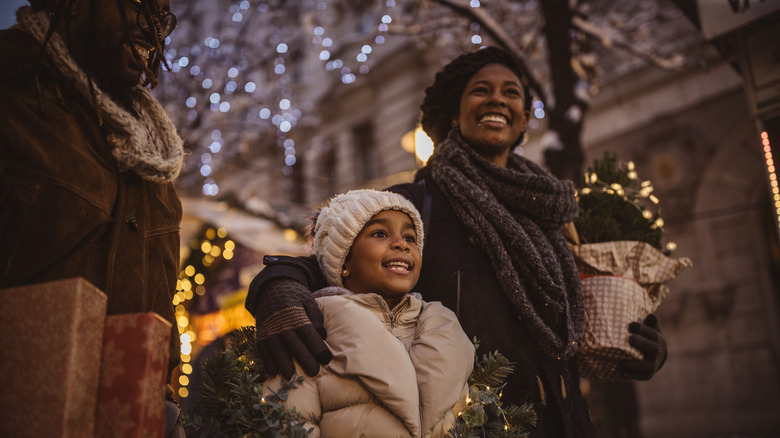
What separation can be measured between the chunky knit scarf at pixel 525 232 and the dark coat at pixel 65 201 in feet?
4.43

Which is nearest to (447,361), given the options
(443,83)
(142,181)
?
(142,181)

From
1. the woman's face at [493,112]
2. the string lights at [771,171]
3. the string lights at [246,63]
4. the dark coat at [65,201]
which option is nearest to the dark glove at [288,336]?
the dark coat at [65,201]

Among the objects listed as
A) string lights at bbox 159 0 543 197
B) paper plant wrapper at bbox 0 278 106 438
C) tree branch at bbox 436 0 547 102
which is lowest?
paper plant wrapper at bbox 0 278 106 438

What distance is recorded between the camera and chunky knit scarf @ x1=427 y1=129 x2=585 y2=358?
99.9 inches

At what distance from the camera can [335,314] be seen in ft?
6.62

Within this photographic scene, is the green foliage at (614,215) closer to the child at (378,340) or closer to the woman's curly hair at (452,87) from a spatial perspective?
the woman's curly hair at (452,87)

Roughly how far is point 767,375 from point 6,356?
10565 millimetres

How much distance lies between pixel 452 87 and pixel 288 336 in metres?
1.79

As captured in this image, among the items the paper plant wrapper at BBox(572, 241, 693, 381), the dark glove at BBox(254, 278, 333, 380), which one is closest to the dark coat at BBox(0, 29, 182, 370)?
the dark glove at BBox(254, 278, 333, 380)

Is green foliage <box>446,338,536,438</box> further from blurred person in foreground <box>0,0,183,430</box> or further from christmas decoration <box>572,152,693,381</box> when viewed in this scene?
blurred person in foreground <box>0,0,183,430</box>

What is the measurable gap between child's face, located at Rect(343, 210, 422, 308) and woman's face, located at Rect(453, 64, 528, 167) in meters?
0.71

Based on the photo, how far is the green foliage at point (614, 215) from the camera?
3090 mm

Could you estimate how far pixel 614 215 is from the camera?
3.19 m

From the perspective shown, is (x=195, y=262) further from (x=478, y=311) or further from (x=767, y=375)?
(x=767, y=375)
